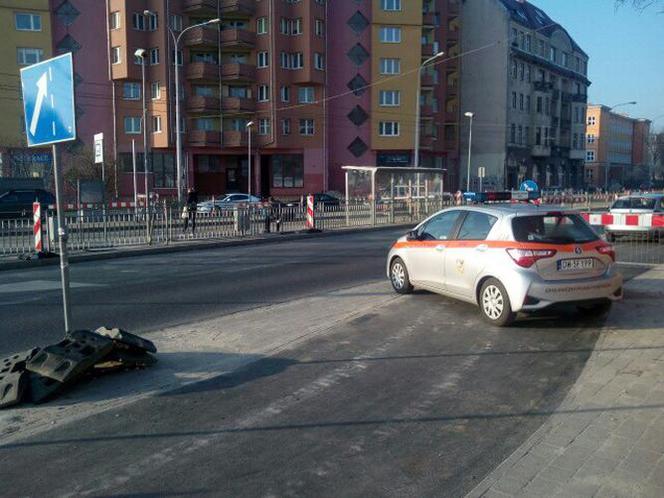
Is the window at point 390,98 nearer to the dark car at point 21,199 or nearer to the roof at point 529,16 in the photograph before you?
the roof at point 529,16

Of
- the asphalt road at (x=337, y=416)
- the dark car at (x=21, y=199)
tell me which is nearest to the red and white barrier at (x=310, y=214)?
the dark car at (x=21, y=199)

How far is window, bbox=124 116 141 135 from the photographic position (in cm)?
4778

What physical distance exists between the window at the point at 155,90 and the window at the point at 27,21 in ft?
29.2

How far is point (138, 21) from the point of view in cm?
4675

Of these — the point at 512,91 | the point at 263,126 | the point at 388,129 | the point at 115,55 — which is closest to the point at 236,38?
the point at 263,126

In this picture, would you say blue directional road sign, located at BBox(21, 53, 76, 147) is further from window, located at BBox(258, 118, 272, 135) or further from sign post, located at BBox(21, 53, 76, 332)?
window, located at BBox(258, 118, 272, 135)

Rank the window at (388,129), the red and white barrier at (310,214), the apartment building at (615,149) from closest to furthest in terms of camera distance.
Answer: the red and white barrier at (310,214) < the window at (388,129) < the apartment building at (615,149)

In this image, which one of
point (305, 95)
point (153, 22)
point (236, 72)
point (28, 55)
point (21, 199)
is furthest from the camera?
point (305, 95)

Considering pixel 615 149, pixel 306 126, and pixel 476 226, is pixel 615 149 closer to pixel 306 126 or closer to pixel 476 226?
pixel 306 126

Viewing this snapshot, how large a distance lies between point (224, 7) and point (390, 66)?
14.6 meters

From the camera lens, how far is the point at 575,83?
7744cm

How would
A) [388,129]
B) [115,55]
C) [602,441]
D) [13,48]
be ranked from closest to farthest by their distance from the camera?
[602,441] < [13,48] < [115,55] < [388,129]

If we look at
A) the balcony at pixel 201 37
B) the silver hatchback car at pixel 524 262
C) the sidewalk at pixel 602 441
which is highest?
the balcony at pixel 201 37

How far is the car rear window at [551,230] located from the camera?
734 cm
